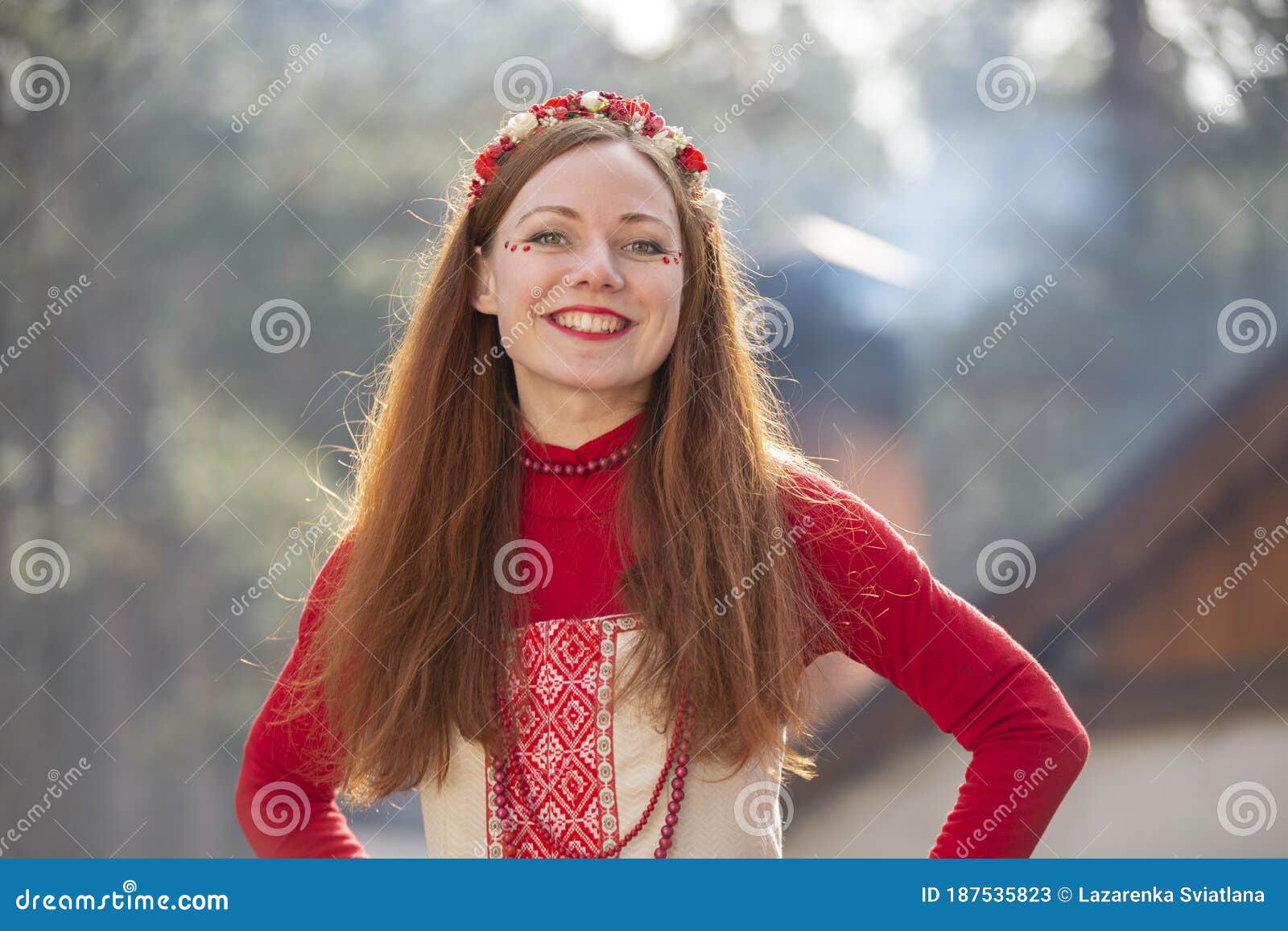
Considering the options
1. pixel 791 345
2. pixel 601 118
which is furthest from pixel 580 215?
pixel 791 345

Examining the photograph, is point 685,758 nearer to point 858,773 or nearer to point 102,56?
point 858,773

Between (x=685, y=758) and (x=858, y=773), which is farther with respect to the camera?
(x=858, y=773)

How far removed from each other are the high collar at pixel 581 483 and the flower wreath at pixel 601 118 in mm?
297

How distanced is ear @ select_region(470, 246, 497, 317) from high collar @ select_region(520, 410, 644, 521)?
7.4 inches

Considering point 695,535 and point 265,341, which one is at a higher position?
point 695,535

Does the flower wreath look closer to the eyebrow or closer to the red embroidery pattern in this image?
the eyebrow

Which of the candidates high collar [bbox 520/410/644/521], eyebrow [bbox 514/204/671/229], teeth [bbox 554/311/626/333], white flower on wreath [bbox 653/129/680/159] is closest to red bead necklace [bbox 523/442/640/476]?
high collar [bbox 520/410/644/521]

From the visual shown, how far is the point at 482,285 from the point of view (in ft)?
4.88

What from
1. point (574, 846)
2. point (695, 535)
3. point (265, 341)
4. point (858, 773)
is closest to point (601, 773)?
point (574, 846)

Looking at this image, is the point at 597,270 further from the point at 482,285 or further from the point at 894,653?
the point at 894,653

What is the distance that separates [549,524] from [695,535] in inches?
6.9

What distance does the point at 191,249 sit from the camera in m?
3.98

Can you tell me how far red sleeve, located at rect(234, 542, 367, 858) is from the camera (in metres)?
1.47

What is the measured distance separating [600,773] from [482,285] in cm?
60
